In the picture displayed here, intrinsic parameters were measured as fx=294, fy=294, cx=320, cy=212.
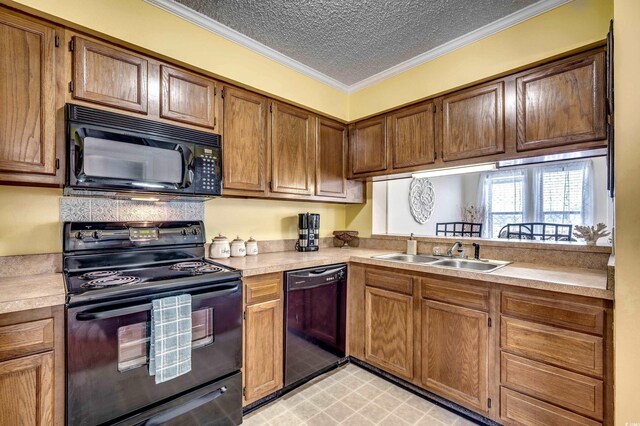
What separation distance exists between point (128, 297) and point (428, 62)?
2.66 meters

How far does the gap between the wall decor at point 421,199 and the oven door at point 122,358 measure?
4503 millimetres

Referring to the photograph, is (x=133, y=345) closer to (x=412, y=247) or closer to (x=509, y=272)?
(x=509, y=272)

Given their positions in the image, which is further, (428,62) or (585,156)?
(428,62)

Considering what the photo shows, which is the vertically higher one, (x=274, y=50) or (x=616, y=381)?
(x=274, y=50)

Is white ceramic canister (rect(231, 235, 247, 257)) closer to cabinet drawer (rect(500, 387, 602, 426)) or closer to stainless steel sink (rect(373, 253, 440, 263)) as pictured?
stainless steel sink (rect(373, 253, 440, 263))

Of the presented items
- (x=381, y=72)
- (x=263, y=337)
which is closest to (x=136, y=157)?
(x=263, y=337)

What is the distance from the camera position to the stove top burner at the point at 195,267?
1763mm

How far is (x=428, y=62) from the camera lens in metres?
2.44

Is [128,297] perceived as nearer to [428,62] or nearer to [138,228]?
[138,228]

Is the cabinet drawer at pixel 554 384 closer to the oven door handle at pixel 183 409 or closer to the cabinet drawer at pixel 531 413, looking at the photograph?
the cabinet drawer at pixel 531 413

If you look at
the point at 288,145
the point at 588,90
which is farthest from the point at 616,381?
the point at 288,145

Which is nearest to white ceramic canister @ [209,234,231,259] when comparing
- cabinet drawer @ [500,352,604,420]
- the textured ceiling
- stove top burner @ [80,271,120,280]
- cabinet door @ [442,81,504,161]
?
stove top burner @ [80,271,120,280]

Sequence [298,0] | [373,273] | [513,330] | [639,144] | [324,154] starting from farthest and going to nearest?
[324,154]
[373,273]
[298,0]
[513,330]
[639,144]

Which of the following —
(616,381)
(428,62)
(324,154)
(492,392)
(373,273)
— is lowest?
(492,392)
